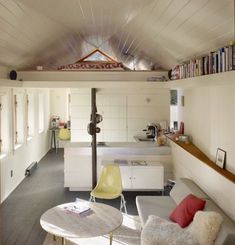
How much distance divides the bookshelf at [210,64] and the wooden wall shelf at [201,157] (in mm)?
1161

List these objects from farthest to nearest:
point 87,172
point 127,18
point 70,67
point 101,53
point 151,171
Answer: point 101,53
point 70,67
point 87,172
point 151,171
point 127,18

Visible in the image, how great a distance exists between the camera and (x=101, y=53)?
7211 mm

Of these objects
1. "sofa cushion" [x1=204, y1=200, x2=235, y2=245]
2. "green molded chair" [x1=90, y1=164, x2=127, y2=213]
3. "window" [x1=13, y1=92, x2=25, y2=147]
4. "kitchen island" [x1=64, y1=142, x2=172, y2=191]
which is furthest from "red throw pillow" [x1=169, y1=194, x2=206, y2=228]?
"window" [x1=13, y1=92, x2=25, y2=147]

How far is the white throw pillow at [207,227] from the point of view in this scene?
3.21 m

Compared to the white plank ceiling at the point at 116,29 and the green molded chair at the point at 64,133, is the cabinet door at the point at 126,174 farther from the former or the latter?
the green molded chair at the point at 64,133

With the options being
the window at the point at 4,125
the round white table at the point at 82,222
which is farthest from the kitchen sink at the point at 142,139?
the round white table at the point at 82,222

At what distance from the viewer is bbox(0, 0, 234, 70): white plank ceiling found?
3191mm

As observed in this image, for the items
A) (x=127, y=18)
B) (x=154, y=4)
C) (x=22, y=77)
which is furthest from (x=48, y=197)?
(x=154, y=4)

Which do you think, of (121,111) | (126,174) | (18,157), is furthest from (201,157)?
(18,157)

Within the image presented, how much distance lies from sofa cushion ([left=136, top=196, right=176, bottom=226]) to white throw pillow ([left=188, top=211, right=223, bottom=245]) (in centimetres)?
84

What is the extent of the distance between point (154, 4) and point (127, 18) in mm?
963

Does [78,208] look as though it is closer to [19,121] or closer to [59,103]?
[19,121]

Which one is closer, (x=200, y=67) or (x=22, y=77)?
(x=200, y=67)

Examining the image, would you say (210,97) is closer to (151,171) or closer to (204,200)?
(204,200)
